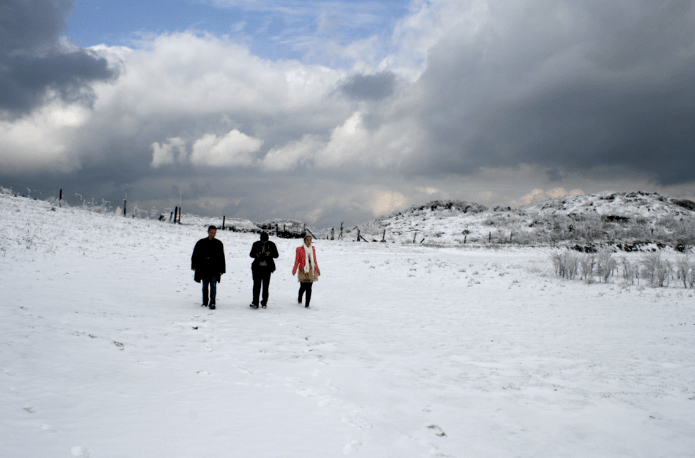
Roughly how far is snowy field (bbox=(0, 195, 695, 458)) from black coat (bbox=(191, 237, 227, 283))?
99 cm

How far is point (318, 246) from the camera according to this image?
36.9 m

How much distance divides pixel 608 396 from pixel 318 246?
1275 inches

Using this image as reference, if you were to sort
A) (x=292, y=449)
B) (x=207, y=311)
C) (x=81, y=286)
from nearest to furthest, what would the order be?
1. (x=292, y=449)
2. (x=207, y=311)
3. (x=81, y=286)

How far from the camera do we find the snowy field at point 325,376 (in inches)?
139

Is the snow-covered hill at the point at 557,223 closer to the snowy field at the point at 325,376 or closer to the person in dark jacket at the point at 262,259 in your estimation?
the snowy field at the point at 325,376

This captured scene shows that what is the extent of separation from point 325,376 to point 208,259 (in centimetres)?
575

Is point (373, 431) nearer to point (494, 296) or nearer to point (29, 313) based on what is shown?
point (29, 313)

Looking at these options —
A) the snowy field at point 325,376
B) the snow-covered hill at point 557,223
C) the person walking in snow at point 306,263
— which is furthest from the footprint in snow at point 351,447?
the snow-covered hill at point 557,223

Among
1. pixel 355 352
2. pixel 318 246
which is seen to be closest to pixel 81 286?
pixel 355 352

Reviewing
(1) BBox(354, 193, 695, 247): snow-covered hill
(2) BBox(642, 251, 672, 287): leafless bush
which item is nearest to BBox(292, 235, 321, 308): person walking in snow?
(2) BBox(642, 251, 672, 287): leafless bush

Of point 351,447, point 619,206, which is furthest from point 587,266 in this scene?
point 619,206

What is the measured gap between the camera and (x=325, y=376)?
5.51 metres

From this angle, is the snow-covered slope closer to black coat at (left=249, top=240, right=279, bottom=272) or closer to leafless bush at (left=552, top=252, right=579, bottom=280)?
leafless bush at (left=552, top=252, right=579, bottom=280)

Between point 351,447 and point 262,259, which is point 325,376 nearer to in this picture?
point 351,447
